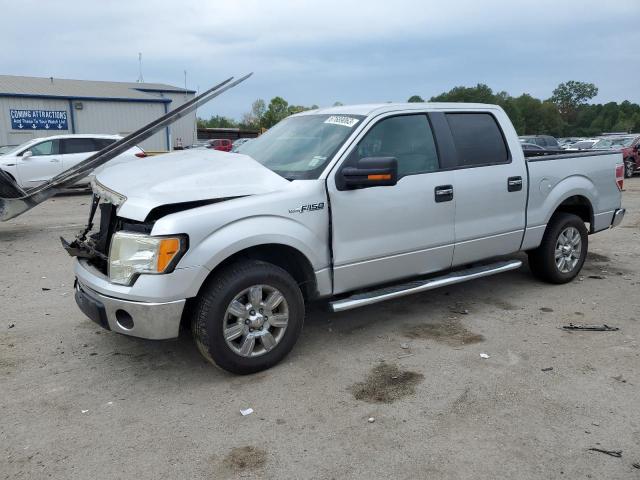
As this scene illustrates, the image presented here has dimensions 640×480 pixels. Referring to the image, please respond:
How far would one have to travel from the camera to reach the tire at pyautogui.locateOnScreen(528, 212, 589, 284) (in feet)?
19.0

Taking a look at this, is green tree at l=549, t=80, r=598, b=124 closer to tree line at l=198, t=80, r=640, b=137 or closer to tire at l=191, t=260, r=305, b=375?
tree line at l=198, t=80, r=640, b=137

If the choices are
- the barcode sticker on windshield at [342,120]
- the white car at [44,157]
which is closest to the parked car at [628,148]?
the white car at [44,157]

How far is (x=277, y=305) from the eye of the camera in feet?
12.9

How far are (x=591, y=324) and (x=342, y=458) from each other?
300 cm

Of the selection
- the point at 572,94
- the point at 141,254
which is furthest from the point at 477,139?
the point at 572,94

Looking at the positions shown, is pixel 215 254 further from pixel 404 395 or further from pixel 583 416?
pixel 583 416

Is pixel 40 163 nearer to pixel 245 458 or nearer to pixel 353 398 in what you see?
pixel 353 398

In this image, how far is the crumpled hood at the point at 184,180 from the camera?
12.0 ft

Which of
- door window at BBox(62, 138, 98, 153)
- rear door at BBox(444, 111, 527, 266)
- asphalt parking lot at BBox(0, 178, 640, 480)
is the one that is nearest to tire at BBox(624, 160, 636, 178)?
asphalt parking lot at BBox(0, 178, 640, 480)

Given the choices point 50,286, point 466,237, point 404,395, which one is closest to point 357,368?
point 404,395

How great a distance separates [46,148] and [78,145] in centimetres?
85

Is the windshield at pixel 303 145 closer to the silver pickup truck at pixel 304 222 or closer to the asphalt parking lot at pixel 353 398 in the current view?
the silver pickup truck at pixel 304 222

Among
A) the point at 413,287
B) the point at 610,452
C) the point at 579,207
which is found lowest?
the point at 610,452

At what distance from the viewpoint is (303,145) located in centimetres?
460
